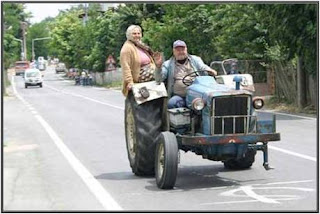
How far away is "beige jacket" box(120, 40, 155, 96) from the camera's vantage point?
34.0 ft

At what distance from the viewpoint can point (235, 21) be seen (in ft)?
93.9

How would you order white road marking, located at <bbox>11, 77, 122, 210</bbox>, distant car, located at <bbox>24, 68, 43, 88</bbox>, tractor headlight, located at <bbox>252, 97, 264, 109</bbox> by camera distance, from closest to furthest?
1. white road marking, located at <bbox>11, 77, 122, 210</bbox>
2. tractor headlight, located at <bbox>252, 97, 264, 109</bbox>
3. distant car, located at <bbox>24, 68, 43, 88</bbox>

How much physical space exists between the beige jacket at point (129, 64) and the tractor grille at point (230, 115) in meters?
1.58

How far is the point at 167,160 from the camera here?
9.17 m

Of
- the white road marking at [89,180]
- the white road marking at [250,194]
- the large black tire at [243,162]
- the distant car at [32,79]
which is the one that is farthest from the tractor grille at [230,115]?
the distant car at [32,79]

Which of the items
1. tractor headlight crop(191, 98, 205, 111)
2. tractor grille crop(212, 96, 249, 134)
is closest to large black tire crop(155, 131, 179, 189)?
tractor headlight crop(191, 98, 205, 111)

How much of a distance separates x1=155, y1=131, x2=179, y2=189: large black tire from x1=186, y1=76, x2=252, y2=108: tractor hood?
26.3 inches

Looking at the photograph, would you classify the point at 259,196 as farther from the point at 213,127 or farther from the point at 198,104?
the point at 198,104

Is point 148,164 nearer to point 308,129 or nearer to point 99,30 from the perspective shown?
point 308,129

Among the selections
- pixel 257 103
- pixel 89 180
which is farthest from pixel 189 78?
pixel 89 180

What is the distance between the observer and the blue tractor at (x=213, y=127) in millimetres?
9250

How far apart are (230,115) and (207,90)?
1.49ft

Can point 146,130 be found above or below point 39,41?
below

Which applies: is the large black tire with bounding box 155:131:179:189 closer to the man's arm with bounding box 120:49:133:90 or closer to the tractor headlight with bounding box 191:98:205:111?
the tractor headlight with bounding box 191:98:205:111
